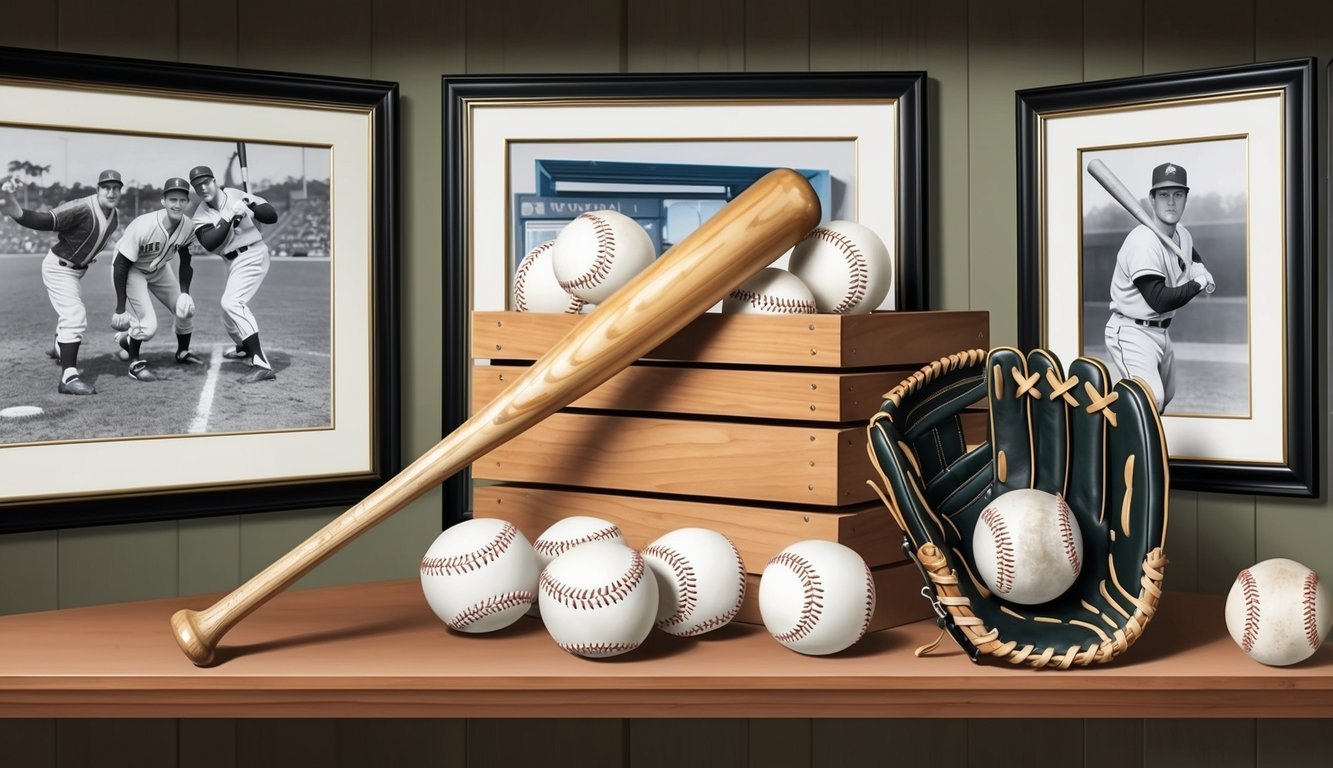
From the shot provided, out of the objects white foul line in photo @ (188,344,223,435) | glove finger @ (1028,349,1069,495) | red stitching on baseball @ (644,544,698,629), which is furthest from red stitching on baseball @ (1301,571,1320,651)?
white foul line in photo @ (188,344,223,435)

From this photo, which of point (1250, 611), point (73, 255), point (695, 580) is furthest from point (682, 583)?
point (73, 255)

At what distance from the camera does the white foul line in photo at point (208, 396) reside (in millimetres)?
1684

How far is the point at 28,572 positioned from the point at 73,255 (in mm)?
457

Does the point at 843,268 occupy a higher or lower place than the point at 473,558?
higher

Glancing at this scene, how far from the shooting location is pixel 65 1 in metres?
1.60

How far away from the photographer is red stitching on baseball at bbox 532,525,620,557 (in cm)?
134

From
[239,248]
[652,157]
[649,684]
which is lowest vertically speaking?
[649,684]

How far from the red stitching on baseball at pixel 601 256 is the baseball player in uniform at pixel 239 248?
60 centimetres

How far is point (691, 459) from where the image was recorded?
4.58 feet

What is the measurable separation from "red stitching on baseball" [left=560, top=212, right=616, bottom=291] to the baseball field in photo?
555 millimetres

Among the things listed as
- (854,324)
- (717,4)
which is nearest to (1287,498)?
(854,324)

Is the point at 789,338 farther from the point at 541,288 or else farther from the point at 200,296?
the point at 200,296

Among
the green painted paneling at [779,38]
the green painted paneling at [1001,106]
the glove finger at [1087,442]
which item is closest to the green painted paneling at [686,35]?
the green painted paneling at [779,38]

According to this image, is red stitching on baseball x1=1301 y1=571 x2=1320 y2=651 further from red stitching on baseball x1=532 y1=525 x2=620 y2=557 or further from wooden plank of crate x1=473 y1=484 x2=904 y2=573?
red stitching on baseball x1=532 y1=525 x2=620 y2=557
